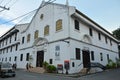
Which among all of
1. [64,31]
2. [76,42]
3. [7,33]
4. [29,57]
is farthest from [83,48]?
[7,33]

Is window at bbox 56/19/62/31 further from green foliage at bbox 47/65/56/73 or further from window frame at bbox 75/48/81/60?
green foliage at bbox 47/65/56/73

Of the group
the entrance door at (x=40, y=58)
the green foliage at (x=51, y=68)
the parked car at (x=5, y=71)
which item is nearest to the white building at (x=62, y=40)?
the entrance door at (x=40, y=58)

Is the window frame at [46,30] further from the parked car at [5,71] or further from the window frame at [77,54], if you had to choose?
the parked car at [5,71]

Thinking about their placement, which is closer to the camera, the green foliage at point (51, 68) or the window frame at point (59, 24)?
the green foliage at point (51, 68)

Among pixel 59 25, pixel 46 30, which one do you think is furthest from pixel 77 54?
pixel 46 30

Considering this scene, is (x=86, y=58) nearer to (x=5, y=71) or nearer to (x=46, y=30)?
(x=46, y=30)

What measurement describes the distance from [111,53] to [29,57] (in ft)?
65.9

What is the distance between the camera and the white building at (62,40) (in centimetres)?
1997

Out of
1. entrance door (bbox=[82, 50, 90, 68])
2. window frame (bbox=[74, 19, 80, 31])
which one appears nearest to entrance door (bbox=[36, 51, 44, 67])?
entrance door (bbox=[82, 50, 90, 68])

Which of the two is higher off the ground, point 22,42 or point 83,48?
point 22,42

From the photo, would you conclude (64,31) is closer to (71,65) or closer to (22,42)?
(71,65)

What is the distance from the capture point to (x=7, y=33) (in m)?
43.0

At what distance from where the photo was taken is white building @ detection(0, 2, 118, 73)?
20.0 m

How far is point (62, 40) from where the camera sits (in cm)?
2002
